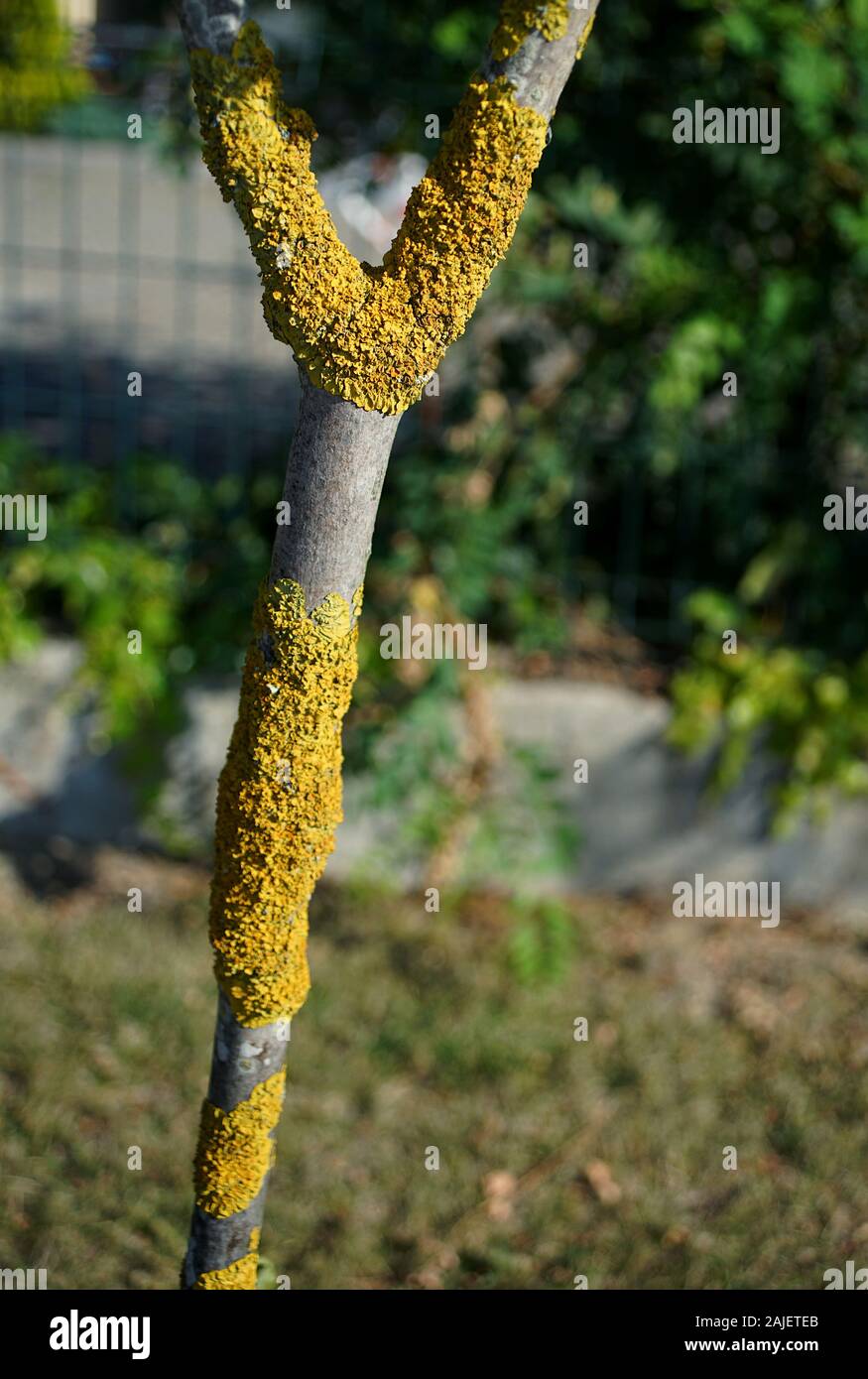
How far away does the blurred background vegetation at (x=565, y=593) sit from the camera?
10.4 feet

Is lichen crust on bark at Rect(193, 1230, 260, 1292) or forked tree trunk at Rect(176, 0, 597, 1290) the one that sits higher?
forked tree trunk at Rect(176, 0, 597, 1290)

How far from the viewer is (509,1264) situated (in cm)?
288

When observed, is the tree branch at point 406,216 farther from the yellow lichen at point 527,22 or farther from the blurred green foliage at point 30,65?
the blurred green foliage at point 30,65

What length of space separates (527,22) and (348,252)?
348 mm

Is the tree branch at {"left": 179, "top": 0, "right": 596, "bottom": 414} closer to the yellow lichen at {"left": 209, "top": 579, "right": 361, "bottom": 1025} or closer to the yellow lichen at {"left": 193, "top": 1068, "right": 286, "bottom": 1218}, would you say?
the yellow lichen at {"left": 209, "top": 579, "right": 361, "bottom": 1025}

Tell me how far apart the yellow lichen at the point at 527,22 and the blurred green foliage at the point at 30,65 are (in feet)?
10.6

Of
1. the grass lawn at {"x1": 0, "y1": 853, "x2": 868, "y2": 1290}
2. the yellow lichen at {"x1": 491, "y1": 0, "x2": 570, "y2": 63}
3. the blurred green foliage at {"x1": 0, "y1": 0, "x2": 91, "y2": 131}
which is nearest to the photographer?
the yellow lichen at {"x1": 491, "y1": 0, "x2": 570, "y2": 63}

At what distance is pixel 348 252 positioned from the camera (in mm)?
1685

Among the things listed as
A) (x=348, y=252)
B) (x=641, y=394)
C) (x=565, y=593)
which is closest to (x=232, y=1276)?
(x=348, y=252)

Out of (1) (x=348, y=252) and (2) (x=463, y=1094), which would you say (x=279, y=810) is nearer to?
(1) (x=348, y=252)

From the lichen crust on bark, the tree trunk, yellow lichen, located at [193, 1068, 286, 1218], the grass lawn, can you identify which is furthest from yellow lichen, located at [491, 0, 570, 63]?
the grass lawn

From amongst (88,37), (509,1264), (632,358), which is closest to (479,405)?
(632,358)

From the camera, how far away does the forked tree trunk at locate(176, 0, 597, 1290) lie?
162 centimetres

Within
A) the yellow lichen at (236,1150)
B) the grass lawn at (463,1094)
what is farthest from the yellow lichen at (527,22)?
the grass lawn at (463,1094)
